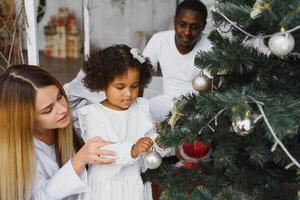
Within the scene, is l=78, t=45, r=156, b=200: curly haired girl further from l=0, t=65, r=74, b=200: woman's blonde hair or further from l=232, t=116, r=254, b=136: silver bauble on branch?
l=232, t=116, r=254, b=136: silver bauble on branch

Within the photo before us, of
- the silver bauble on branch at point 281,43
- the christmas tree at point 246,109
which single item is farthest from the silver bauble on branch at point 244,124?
the silver bauble on branch at point 281,43

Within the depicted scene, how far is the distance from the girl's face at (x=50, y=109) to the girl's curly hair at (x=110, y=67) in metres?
0.18

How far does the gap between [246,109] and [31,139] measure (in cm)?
74

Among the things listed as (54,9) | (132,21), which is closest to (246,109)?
(132,21)

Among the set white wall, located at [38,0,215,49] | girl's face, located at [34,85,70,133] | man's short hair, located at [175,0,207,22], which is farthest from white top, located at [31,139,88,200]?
white wall, located at [38,0,215,49]

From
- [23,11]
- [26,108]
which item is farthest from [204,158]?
[23,11]

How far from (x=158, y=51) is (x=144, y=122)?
89 cm

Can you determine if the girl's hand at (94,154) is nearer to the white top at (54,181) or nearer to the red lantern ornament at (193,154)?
the white top at (54,181)

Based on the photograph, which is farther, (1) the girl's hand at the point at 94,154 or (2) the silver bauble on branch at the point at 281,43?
(1) the girl's hand at the point at 94,154

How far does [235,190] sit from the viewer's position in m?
1.02

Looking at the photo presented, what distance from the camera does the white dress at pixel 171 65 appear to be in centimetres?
206

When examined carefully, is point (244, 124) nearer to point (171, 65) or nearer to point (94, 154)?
point (94, 154)

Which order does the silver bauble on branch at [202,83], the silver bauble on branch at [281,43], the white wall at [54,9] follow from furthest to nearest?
the white wall at [54,9], the silver bauble on branch at [202,83], the silver bauble on branch at [281,43]

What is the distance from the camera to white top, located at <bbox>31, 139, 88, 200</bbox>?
3.87 ft
